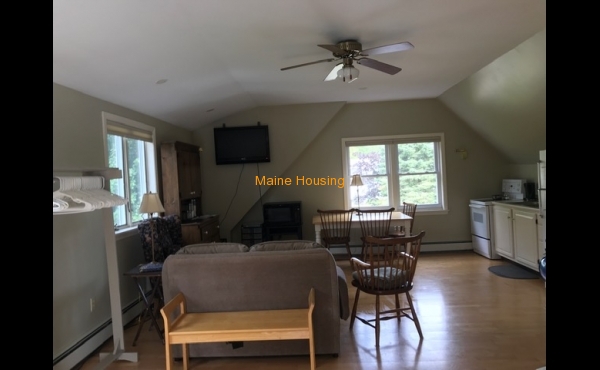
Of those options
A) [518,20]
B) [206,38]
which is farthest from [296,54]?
[518,20]

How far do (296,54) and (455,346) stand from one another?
2.90m

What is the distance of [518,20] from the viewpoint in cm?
287

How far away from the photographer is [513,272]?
4.58 m

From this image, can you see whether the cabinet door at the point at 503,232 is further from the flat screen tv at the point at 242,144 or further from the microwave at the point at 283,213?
the flat screen tv at the point at 242,144

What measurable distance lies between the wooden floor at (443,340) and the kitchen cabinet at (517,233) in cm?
48

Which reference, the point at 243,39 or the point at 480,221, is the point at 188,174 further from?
the point at 480,221

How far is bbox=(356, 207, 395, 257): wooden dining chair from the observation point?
4797mm

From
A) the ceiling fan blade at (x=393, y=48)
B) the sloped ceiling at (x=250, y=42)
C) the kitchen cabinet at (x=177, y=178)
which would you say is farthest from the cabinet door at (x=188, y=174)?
the ceiling fan blade at (x=393, y=48)

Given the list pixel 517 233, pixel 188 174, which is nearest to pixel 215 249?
pixel 188 174

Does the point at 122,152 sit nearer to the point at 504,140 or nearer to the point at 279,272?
the point at 279,272

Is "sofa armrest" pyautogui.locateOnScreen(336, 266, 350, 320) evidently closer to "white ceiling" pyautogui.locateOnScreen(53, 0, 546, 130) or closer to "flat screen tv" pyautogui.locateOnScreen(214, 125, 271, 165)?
"white ceiling" pyautogui.locateOnScreen(53, 0, 546, 130)

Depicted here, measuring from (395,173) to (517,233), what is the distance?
2024 mm

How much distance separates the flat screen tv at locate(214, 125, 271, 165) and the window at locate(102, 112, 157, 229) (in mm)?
1420
